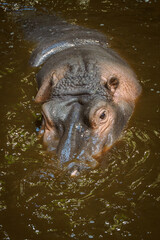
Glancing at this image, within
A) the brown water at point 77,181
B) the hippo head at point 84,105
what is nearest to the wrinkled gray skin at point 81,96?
the hippo head at point 84,105

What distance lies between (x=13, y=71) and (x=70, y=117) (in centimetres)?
242

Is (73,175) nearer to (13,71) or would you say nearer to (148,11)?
(13,71)

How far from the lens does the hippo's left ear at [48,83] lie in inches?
220

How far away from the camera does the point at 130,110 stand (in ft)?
17.9

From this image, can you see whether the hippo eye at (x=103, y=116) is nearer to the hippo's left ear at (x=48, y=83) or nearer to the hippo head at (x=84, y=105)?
the hippo head at (x=84, y=105)

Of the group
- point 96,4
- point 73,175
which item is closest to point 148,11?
point 96,4

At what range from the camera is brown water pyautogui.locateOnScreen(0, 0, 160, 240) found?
3.57 m

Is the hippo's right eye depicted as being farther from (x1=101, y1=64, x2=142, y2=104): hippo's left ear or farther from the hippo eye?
(x1=101, y1=64, x2=142, y2=104): hippo's left ear

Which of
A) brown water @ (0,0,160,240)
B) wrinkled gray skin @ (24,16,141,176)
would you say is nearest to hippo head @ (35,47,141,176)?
wrinkled gray skin @ (24,16,141,176)

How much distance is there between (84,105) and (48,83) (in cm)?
120

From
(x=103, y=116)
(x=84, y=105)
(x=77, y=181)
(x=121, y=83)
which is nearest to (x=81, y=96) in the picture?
(x=84, y=105)

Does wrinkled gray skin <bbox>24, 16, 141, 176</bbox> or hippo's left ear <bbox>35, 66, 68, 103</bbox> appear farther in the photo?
hippo's left ear <bbox>35, 66, 68, 103</bbox>

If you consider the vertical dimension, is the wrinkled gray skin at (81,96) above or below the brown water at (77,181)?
above

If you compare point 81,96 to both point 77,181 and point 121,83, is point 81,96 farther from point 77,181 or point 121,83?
point 77,181
